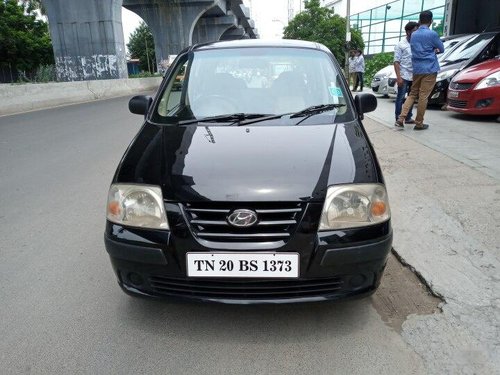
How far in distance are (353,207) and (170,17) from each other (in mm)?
37437

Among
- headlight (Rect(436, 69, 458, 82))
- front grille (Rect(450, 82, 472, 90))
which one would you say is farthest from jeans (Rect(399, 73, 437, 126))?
headlight (Rect(436, 69, 458, 82))

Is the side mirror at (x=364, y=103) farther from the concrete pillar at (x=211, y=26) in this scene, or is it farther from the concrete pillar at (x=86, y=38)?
the concrete pillar at (x=211, y=26)

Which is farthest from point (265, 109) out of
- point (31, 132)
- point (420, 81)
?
point (31, 132)

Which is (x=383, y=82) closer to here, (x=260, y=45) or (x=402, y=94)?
(x=402, y=94)

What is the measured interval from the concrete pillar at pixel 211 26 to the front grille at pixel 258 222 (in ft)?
159

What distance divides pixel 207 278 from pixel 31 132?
8669 millimetres

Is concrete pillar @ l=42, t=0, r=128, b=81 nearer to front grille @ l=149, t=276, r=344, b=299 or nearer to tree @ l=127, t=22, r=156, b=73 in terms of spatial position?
front grille @ l=149, t=276, r=344, b=299

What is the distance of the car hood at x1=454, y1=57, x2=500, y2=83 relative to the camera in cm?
787

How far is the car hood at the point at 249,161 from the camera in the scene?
7.21 ft

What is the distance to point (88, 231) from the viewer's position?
3949 mm

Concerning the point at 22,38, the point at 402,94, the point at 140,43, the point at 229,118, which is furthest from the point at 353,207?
the point at 140,43

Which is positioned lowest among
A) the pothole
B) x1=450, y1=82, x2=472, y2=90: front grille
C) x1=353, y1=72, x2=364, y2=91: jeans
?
the pothole

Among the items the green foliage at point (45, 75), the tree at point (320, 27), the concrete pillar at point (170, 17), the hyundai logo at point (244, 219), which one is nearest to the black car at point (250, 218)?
the hyundai logo at point (244, 219)

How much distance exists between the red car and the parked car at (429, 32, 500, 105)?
4.74ft
